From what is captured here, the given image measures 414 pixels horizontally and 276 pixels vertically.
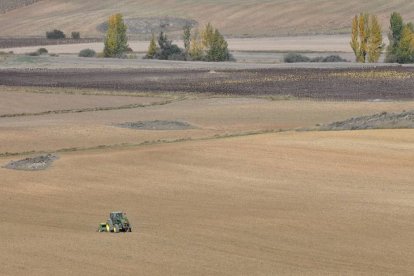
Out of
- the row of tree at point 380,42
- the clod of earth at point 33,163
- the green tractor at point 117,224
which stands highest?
the green tractor at point 117,224

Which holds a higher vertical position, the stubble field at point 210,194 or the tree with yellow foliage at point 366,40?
the stubble field at point 210,194

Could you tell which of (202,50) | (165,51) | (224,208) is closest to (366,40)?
(202,50)

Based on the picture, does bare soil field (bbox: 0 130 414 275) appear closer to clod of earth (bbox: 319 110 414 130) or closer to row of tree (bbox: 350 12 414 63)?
clod of earth (bbox: 319 110 414 130)

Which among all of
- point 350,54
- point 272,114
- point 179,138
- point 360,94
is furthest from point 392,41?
point 179,138

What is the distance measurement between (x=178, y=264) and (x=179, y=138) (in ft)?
108

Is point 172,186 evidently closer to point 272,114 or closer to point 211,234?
point 211,234

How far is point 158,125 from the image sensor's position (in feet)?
225

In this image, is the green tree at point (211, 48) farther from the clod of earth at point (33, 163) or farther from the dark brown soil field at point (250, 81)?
the clod of earth at point (33, 163)

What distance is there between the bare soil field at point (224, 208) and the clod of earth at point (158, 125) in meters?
10.1

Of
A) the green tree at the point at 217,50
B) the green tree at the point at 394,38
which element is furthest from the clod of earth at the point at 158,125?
the green tree at the point at 217,50

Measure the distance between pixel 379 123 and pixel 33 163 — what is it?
20.8 meters

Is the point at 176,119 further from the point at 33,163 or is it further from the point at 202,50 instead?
the point at 202,50

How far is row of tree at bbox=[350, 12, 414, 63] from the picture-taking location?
131125mm

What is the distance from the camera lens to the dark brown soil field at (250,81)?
91188 mm
